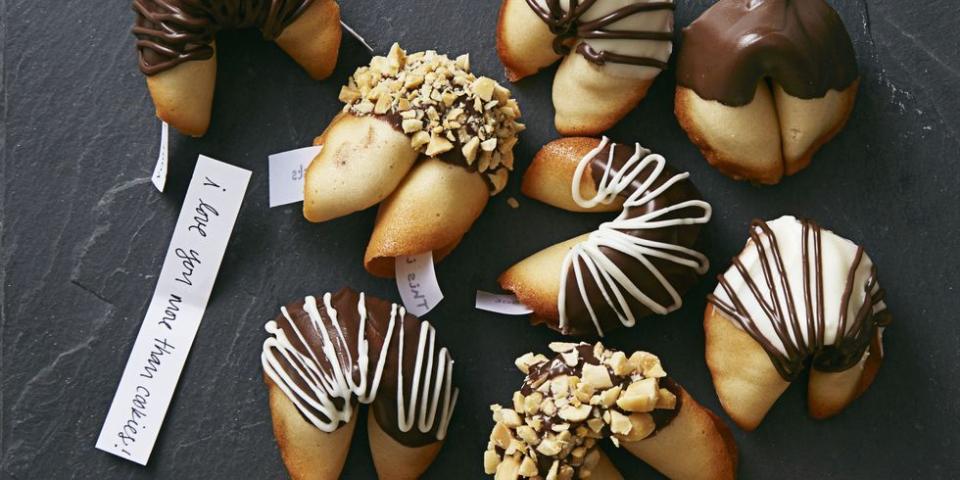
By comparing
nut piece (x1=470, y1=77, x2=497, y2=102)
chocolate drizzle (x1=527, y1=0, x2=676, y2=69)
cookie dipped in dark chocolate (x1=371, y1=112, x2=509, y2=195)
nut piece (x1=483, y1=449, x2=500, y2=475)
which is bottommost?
nut piece (x1=483, y1=449, x2=500, y2=475)

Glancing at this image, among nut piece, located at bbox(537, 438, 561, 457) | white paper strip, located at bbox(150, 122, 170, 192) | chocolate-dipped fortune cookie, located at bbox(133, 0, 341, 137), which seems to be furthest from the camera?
white paper strip, located at bbox(150, 122, 170, 192)

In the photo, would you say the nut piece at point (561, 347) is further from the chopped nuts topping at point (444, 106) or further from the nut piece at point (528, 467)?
the chopped nuts topping at point (444, 106)

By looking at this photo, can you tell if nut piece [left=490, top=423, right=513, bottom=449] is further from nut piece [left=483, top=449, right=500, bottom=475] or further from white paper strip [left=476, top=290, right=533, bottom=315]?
white paper strip [left=476, top=290, right=533, bottom=315]

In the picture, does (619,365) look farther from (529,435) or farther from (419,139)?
(419,139)

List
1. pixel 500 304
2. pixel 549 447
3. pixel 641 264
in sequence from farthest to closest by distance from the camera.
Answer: pixel 500 304, pixel 641 264, pixel 549 447

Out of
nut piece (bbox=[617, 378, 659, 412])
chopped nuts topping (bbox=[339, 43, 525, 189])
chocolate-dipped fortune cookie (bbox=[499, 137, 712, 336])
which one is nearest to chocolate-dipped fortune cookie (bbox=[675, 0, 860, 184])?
chocolate-dipped fortune cookie (bbox=[499, 137, 712, 336])

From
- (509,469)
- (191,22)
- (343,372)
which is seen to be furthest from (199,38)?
(509,469)

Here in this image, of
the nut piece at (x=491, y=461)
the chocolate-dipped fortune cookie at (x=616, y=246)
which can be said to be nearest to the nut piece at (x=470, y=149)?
the chocolate-dipped fortune cookie at (x=616, y=246)
